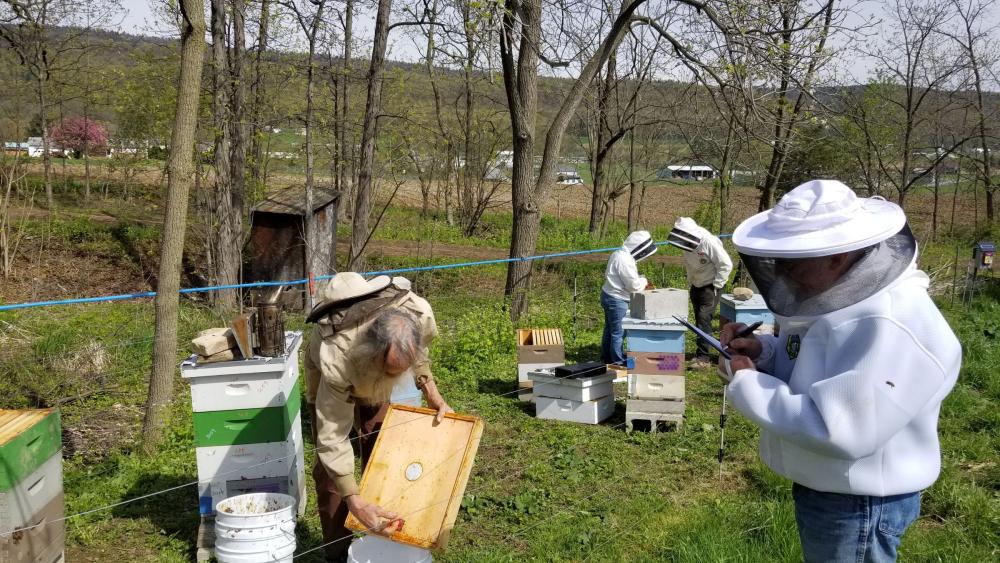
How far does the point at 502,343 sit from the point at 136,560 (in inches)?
182

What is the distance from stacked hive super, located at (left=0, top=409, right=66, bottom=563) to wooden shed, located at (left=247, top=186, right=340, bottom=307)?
7461 millimetres

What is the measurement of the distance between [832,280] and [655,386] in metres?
3.96

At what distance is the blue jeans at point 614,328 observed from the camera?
738 cm

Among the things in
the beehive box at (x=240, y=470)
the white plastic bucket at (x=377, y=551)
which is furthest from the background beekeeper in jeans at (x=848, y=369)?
the beehive box at (x=240, y=470)

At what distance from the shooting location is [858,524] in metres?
2.06

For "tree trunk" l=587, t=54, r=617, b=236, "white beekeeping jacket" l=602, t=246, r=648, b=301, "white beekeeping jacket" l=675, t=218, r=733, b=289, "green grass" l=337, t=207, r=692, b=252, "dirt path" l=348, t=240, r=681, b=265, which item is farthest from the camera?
"green grass" l=337, t=207, r=692, b=252

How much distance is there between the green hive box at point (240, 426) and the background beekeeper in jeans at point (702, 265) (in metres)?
4.62

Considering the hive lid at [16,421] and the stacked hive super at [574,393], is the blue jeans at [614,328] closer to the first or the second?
the stacked hive super at [574,393]

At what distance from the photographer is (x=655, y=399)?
5.82m

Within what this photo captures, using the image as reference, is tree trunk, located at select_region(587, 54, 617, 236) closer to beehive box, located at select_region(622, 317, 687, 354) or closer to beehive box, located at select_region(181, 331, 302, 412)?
beehive box, located at select_region(622, 317, 687, 354)

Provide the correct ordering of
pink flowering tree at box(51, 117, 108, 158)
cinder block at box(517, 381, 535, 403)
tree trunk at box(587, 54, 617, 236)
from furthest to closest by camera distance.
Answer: pink flowering tree at box(51, 117, 108, 158), tree trunk at box(587, 54, 617, 236), cinder block at box(517, 381, 535, 403)

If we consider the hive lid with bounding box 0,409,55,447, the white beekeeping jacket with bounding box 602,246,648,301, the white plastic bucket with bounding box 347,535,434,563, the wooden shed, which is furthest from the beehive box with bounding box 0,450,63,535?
the wooden shed

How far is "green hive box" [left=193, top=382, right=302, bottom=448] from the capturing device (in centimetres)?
376

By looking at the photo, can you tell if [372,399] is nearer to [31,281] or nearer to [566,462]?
[566,462]
